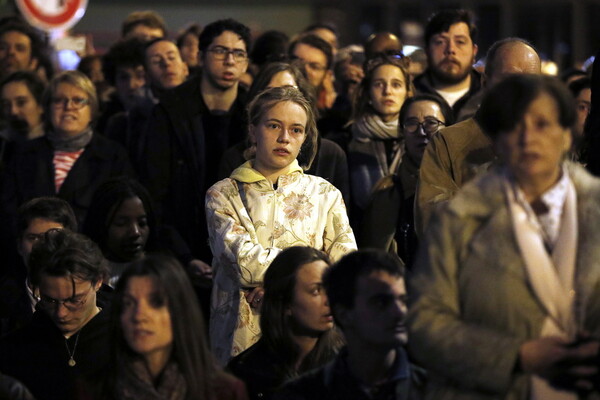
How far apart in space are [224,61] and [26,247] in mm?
1925

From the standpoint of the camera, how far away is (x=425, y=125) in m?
7.52

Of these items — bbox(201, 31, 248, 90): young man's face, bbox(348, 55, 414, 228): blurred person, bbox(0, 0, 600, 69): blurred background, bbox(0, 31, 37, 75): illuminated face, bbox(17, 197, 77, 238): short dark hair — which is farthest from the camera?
bbox(0, 0, 600, 69): blurred background

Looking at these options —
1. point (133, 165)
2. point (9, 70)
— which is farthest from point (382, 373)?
point (9, 70)

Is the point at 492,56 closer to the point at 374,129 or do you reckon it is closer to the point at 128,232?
the point at 374,129

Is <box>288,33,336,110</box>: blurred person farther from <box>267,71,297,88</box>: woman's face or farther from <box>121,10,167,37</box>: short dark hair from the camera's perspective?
<box>121,10,167,37</box>: short dark hair

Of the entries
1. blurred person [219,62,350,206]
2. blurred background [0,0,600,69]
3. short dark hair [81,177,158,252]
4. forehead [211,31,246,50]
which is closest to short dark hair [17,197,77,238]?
short dark hair [81,177,158,252]

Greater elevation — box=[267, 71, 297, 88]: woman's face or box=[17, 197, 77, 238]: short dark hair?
box=[267, 71, 297, 88]: woman's face

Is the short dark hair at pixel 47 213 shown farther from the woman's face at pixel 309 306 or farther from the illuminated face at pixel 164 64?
the illuminated face at pixel 164 64

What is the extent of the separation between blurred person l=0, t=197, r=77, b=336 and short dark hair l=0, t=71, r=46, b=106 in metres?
2.53

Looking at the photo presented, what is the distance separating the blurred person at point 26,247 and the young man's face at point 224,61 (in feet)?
5.11

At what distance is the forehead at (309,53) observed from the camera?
9906 millimetres

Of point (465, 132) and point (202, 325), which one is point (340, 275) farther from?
point (465, 132)

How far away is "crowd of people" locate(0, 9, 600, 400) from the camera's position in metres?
3.91

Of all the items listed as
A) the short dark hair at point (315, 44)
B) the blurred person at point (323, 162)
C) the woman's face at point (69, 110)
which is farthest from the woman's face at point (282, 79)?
the short dark hair at point (315, 44)
